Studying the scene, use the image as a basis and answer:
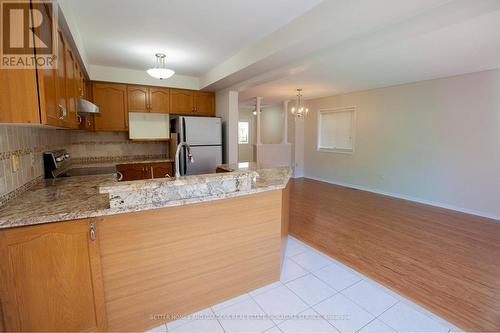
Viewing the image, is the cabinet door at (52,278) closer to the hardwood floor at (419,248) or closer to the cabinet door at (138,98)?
the hardwood floor at (419,248)

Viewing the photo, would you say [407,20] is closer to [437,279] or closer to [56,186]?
[437,279]

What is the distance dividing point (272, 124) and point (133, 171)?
5775mm

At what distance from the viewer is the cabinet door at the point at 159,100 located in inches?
174

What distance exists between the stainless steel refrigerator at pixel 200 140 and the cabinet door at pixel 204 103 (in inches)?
23.1

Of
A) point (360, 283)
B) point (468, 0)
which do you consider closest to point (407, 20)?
point (468, 0)

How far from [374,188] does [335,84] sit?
2.59 metres

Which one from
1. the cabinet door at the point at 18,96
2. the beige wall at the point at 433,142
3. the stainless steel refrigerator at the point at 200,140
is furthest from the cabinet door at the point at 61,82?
the beige wall at the point at 433,142

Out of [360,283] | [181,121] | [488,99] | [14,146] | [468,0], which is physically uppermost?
[468,0]

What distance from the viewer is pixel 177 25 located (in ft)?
8.40

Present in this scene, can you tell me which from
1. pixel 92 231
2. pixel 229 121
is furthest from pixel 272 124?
pixel 92 231

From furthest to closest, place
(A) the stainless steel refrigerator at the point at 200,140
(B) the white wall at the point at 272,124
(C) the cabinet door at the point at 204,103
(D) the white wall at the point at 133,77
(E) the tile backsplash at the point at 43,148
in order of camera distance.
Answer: (B) the white wall at the point at 272,124 → (C) the cabinet door at the point at 204,103 → (A) the stainless steel refrigerator at the point at 200,140 → (D) the white wall at the point at 133,77 → (E) the tile backsplash at the point at 43,148

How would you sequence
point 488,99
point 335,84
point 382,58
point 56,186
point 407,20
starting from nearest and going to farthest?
point 407,20 < point 56,186 < point 382,58 < point 488,99 < point 335,84

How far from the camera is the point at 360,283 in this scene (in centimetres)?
227

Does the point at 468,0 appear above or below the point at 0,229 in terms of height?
above
